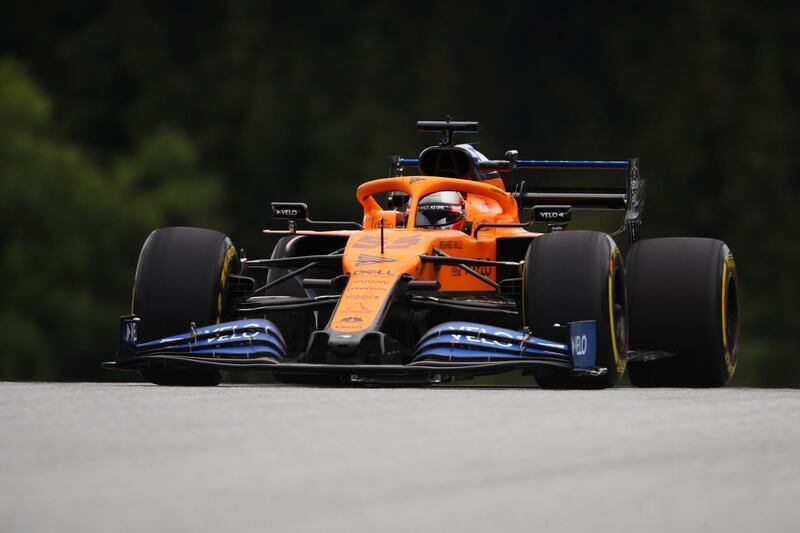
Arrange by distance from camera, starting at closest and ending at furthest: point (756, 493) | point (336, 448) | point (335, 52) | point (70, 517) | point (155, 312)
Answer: point (70, 517)
point (756, 493)
point (336, 448)
point (155, 312)
point (335, 52)

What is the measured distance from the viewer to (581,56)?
5075 cm

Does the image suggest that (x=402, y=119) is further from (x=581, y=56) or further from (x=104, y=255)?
(x=104, y=255)

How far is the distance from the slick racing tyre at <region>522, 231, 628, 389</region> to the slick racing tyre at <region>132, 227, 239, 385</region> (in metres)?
2.45

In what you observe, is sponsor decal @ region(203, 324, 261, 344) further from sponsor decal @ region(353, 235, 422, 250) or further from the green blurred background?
the green blurred background

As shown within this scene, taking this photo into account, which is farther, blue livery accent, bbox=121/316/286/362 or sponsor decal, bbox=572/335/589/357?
blue livery accent, bbox=121/316/286/362

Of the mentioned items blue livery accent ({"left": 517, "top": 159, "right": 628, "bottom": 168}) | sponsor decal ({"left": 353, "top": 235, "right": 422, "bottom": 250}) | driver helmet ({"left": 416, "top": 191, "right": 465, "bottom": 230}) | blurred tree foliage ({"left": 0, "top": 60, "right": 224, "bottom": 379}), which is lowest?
blurred tree foliage ({"left": 0, "top": 60, "right": 224, "bottom": 379})

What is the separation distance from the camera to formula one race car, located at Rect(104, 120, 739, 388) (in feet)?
38.0

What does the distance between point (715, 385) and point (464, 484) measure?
8.55 meters

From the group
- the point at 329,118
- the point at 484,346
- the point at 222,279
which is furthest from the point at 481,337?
the point at 329,118

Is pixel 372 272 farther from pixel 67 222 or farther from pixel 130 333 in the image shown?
pixel 67 222

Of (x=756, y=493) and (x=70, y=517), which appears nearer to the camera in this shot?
(x=70, y=517)

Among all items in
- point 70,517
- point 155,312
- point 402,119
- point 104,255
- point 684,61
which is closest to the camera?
point 70,517

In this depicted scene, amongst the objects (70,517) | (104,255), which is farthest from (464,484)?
(104,255)

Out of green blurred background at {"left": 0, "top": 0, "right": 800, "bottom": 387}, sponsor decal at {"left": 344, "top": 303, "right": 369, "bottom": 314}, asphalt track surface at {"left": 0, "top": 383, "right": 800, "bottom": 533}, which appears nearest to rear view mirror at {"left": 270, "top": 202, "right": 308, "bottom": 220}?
sponsor decal at {"left": 344, "top": 303, "right": 369, "bottom": 314}
